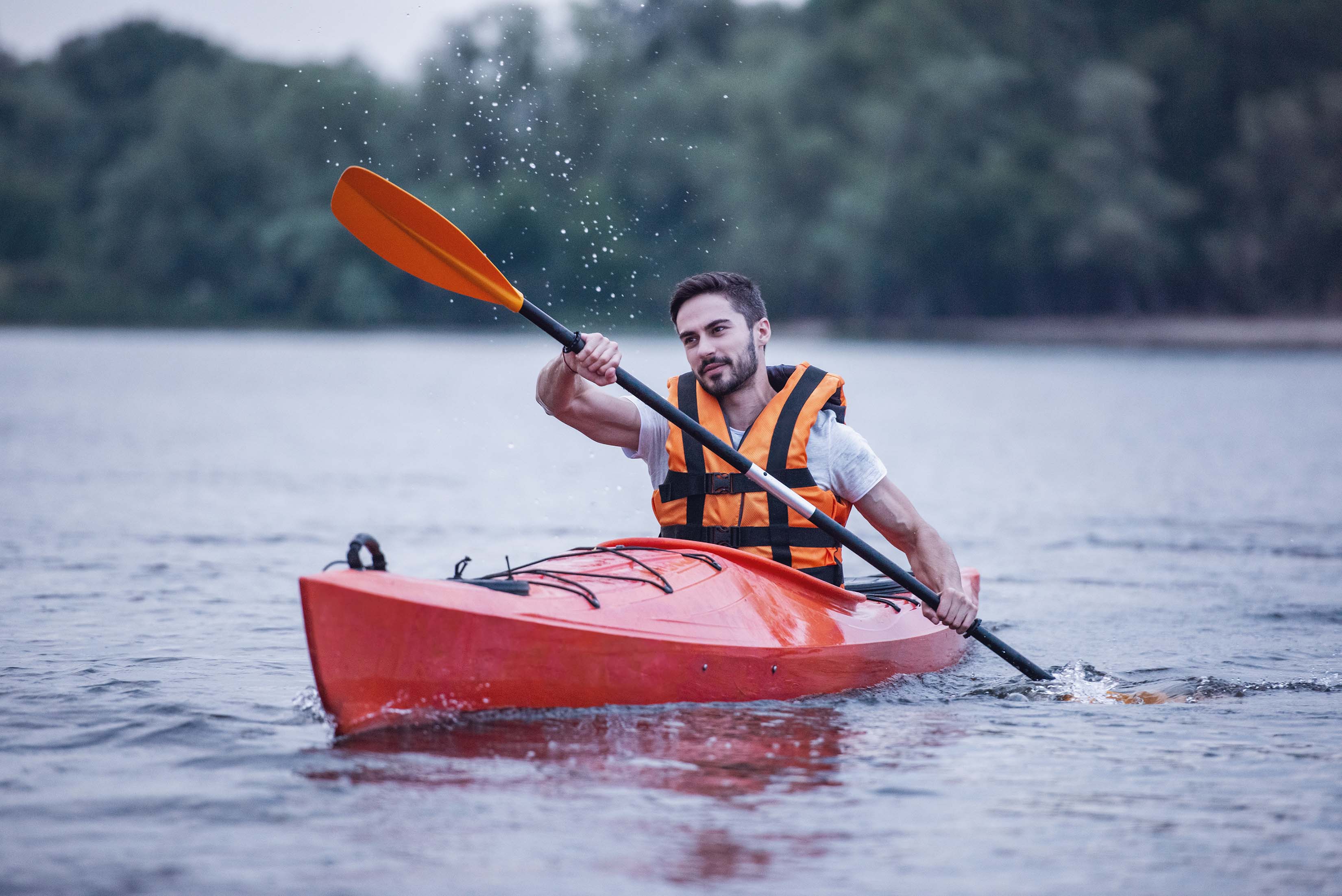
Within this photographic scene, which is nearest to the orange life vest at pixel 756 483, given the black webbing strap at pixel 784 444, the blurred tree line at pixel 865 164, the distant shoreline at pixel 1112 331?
the black webbing strap at pixel 784 444

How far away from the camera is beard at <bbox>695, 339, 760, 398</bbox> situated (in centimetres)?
445

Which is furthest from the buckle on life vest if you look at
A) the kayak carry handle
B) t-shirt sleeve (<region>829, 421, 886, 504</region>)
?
the kayak carry handle

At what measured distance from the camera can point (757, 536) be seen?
4.53 meters

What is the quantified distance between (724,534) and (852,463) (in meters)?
0.44

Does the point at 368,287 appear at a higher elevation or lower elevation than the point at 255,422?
higher

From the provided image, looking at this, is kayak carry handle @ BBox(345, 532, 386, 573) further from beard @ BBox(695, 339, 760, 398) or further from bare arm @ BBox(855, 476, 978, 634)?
bare arm @ BBox(855, 476, 978, 634)

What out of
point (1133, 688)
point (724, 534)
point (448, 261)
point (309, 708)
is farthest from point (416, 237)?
point (1133, 688)

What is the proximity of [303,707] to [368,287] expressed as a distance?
1609 inches

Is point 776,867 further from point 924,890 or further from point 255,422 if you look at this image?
point 255,422

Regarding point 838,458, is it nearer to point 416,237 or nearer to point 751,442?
point 751,442

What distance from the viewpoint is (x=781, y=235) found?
4041 cm

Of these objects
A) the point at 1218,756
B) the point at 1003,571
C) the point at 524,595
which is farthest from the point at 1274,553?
the point at 524,595

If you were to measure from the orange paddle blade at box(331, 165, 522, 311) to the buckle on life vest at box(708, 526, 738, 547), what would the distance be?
91 centimetres

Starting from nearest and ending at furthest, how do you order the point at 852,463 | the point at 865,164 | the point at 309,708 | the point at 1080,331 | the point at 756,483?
the point at 309,708 < the point at 756,483 < the point at 852,463 < the point at 1080,331 < the point at 865,164
